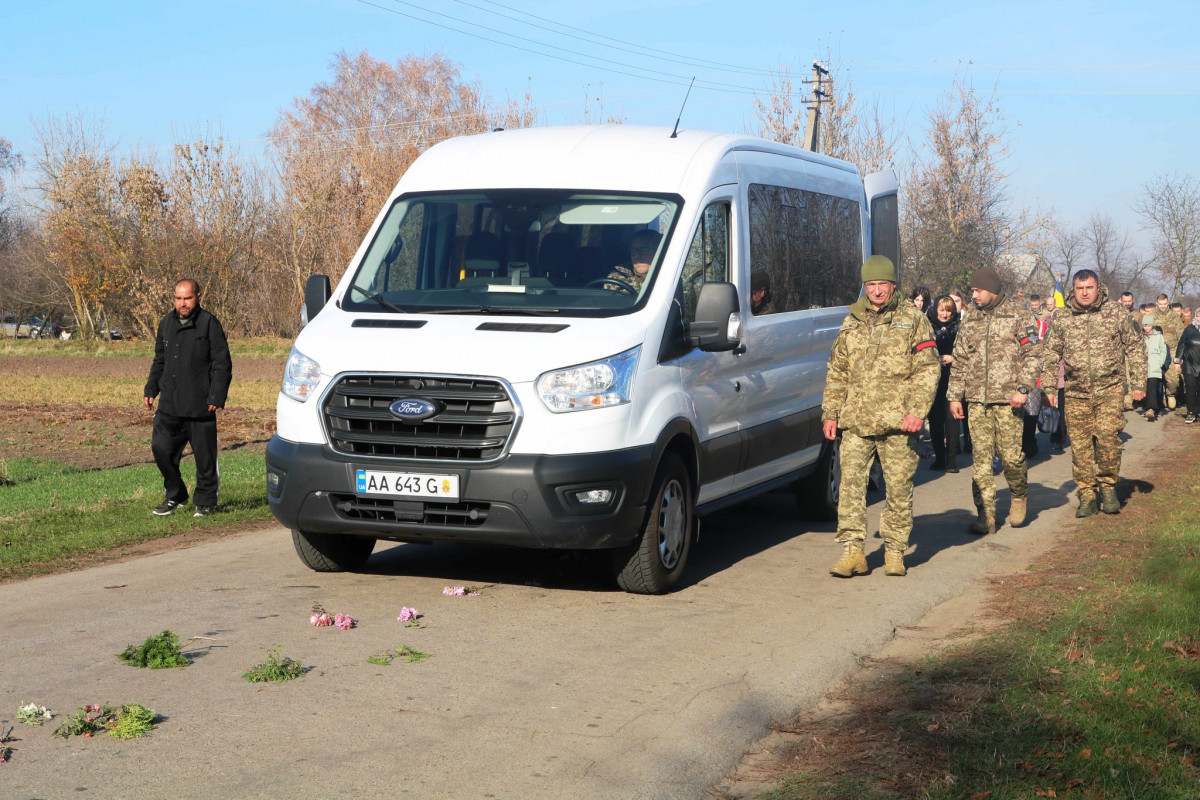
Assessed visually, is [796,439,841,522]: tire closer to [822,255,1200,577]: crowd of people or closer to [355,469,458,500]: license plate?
[822,255,1200,577]: crowd of people

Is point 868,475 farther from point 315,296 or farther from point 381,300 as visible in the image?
point 315,296

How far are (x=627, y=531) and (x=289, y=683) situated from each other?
2188mm

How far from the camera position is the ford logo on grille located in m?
6.84

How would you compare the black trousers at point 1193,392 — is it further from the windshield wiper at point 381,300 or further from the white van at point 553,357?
the windshield wiper at point 381,300

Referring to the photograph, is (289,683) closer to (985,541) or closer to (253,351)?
(985,541)

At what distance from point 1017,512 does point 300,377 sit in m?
6.35

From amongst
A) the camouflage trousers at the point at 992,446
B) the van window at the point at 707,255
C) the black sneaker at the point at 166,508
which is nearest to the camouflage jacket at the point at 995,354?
the camouflage trousers at the point at 992,446

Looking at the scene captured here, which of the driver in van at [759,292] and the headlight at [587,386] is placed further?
the driver in van at [759,292]

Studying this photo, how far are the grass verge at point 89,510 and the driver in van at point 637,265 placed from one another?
4.09 meters

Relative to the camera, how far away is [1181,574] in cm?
754

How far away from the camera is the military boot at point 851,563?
8.23m

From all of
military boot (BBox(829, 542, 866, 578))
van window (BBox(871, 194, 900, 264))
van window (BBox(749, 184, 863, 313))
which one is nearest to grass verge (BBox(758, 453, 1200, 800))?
military boot (BBox(829, 542, 866, 578))

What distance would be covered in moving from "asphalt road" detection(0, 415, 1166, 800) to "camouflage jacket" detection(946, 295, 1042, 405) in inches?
61.5

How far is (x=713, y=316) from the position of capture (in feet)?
24.3
